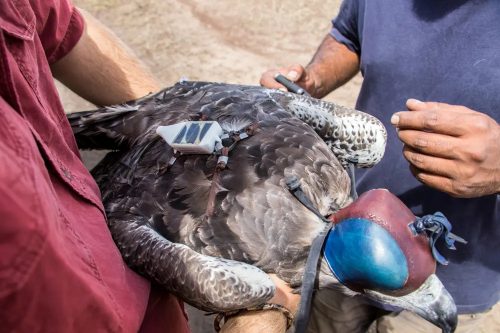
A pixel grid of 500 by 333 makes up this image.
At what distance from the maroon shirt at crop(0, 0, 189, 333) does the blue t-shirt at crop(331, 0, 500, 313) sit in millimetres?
1362

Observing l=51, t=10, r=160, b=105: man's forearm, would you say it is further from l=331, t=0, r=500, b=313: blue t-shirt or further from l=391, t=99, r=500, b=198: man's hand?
l=391, t=99, r=500, b=198: man's hand

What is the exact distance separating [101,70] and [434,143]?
150cm

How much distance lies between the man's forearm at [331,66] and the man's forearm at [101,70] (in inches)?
38.0

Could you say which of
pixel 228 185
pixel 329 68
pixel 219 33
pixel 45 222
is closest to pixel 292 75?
pixel 329 68

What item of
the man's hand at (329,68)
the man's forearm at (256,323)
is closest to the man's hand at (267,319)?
the man's forearm at (256,323)

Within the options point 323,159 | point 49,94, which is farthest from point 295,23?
point 49,94

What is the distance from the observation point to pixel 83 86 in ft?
8.09

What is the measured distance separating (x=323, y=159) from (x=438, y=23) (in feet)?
2.76

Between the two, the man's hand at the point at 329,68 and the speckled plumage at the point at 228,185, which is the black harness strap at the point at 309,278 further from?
the man's hand at the point at 329,68

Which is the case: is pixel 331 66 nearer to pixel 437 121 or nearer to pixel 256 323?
pixel 437 121

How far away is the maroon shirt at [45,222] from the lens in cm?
118

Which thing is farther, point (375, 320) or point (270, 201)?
point (375, 320)

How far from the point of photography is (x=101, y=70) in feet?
7.98

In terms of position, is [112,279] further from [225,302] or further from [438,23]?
[438,23]
